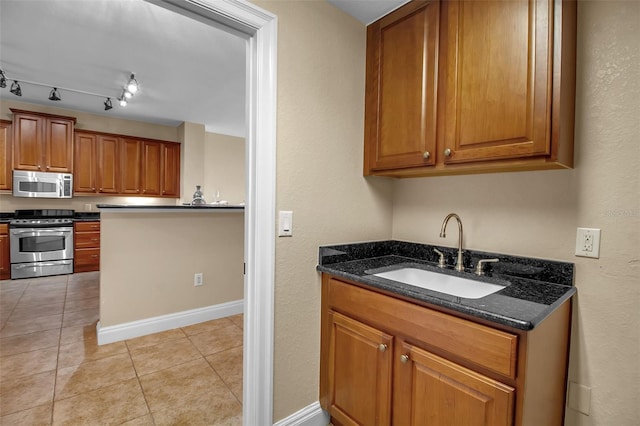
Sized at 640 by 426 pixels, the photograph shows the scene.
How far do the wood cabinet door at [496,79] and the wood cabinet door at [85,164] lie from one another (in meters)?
5.40

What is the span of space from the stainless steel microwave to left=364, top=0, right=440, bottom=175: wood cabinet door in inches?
197

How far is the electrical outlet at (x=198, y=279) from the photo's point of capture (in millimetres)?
2932

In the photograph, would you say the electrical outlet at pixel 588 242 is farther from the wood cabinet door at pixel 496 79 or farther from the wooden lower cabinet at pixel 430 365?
the wood cabinet door at pixel 496 79

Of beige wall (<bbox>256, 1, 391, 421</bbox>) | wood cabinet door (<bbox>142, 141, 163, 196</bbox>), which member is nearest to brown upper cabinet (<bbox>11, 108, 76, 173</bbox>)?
wood cabinet door (<bbox>142, 141, 163, 196</bbox>)

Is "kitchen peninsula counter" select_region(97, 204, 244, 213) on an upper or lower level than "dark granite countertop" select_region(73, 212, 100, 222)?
upper

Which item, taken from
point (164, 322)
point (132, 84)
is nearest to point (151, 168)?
point (132, 84)

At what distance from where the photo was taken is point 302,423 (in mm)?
1524

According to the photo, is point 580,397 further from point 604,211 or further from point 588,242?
point 604,211

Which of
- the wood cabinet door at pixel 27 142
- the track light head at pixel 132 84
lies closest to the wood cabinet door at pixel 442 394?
the track light head at pixel 132 84

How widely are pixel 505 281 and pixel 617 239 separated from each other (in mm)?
420

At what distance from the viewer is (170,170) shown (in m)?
5.40

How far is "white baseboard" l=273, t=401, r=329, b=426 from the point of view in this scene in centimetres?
149

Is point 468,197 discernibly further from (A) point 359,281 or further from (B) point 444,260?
(A) point 359,281

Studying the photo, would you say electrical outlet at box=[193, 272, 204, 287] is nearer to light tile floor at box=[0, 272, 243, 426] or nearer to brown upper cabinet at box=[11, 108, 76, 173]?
light tile floor at box=[0, 272, 243, 426]
